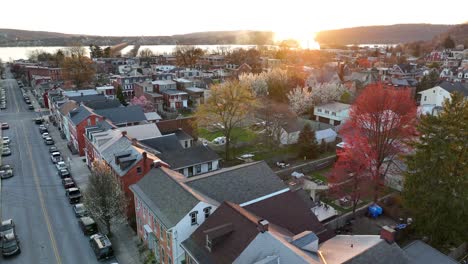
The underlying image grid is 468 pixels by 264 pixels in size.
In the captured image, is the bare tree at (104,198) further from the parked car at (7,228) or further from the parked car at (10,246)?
the parked car at (7,228)

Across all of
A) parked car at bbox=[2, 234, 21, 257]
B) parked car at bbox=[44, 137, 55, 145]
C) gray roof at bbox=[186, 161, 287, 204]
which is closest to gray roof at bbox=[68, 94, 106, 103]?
parked car at bbox=[44, 137, 55, 145]

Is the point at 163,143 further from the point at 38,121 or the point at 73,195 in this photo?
the point at 38,121

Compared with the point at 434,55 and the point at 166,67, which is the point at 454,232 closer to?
the point at 166,67

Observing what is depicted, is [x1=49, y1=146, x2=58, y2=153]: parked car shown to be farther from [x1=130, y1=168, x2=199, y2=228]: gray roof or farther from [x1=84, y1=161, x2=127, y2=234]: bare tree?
[x1=130, y1=168, x2=199, y2=228]: gray roof

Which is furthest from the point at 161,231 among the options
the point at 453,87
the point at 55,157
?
the point at 453,87

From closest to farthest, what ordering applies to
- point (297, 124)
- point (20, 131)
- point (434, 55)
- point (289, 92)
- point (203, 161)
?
point (203, 161)
point (297, 124)
point (20, 131)
point (289, 92)
point (434, 55)

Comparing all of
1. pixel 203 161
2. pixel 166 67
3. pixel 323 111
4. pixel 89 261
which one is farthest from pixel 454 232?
pixel 166 67

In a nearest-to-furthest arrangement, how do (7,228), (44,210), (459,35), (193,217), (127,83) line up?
(193,217) → (7,228) → (44,210) → (127,83) → (459,35)
